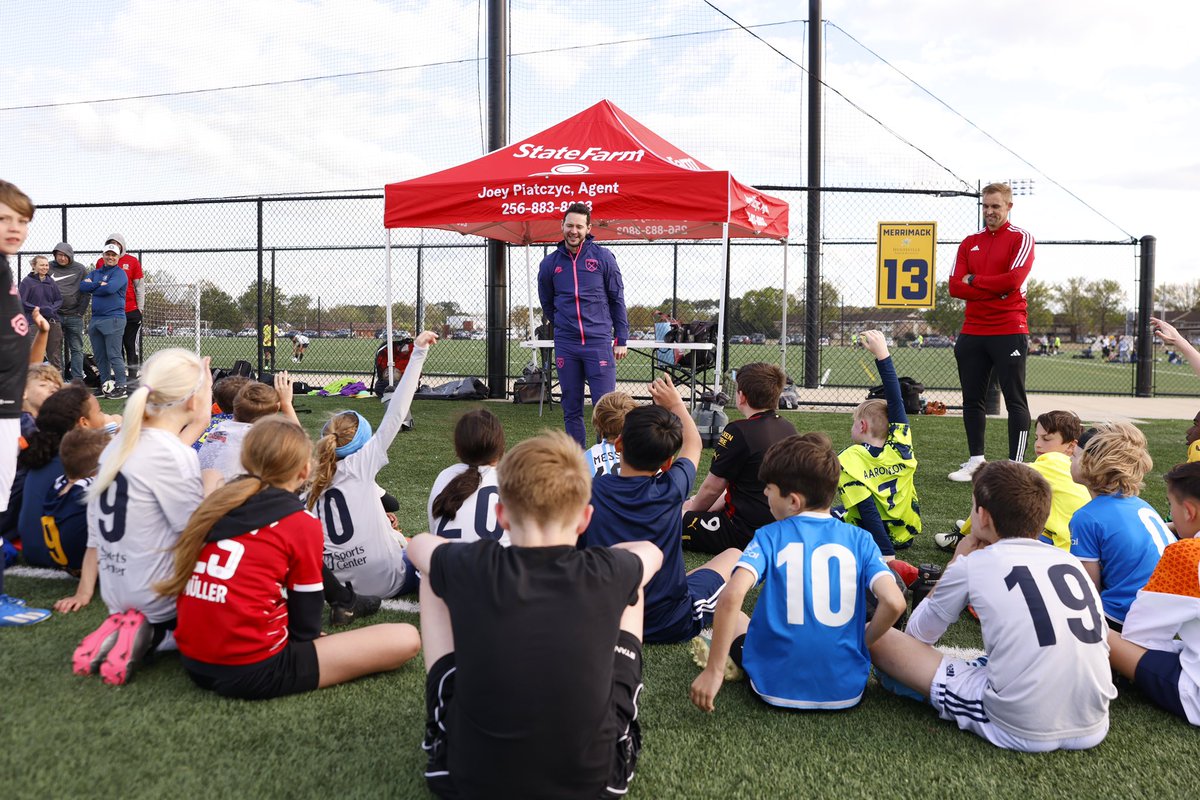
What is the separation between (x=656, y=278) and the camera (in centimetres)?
1438

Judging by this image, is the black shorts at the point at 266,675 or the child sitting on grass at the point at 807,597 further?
the black shorts at the point at 266,675

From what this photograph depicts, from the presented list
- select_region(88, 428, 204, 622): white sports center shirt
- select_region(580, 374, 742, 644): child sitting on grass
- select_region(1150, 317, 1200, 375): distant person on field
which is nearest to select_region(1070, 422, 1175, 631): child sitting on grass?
select_region(1150, 317, 1200, 375): distant person on field

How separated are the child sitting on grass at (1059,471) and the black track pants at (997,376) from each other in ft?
7.19

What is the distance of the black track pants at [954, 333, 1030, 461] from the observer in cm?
649

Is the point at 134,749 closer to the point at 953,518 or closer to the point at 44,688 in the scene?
the point at 44,688

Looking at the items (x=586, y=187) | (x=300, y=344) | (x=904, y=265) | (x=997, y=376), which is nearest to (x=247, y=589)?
(x=997, y=376)

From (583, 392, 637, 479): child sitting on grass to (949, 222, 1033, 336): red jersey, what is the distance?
12.1ft

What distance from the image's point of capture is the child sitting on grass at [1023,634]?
2400mm

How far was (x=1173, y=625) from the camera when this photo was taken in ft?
8.82

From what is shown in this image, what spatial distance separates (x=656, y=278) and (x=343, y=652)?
12014mm

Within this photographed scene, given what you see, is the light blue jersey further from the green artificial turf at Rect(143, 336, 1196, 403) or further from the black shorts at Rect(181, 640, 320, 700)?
the green artificial turf at Rect(143, 336, 1196, 403)

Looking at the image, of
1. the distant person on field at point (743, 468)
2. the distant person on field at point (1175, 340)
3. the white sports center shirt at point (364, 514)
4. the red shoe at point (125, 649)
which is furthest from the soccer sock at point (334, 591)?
the distant person on field at point (1175, 340)

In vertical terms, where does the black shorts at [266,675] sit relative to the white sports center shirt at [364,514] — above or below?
below

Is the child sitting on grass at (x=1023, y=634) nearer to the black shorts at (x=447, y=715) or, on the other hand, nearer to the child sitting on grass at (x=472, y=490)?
the black shorts at (x=447, y=715)
